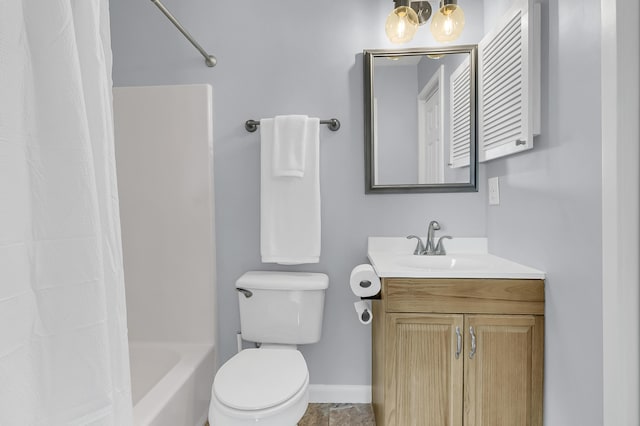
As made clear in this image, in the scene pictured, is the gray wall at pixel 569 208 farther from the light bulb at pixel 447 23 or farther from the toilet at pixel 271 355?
the toilet at pixel 271 355

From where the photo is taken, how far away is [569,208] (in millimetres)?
1270

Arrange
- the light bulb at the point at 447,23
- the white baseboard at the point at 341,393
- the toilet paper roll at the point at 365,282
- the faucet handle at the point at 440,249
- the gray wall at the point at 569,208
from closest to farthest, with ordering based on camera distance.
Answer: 1. the gray wall at the point at 569,208
2. the toilet paper roll at the point at 365,282
3. the light bulb at the point at 447,23
4. the faucet handle at the point at 440,249
5. the white baseboard at the point at 341,393

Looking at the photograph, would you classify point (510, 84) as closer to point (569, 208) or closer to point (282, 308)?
point (569, 208)

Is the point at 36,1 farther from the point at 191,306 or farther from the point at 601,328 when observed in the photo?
the point at 191,306

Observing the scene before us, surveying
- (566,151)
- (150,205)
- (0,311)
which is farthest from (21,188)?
(150,205)

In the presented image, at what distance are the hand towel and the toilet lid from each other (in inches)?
33.6

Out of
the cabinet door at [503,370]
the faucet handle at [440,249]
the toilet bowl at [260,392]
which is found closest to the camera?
the toilet bowl at [260,392]

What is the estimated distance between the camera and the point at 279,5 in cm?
208

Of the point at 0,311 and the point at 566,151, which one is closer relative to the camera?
the point at 0,311

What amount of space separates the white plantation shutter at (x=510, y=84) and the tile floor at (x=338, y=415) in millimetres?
1406

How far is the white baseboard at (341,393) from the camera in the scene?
82.2 inches

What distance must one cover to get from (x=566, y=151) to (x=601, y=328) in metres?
0.56

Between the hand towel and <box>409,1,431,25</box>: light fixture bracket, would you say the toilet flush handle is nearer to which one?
the hand towel

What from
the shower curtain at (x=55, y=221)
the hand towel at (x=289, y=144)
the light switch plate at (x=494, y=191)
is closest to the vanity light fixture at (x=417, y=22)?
the hand towel at (x=289, y=144)
